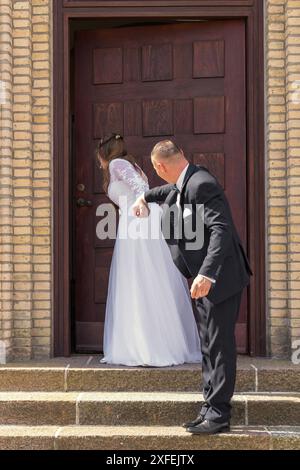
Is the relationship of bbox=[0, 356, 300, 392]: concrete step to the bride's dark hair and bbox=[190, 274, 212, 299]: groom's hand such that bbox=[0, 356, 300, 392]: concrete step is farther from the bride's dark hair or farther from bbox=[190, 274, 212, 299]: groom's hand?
the bride's dark hair

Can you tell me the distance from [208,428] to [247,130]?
2642 mm

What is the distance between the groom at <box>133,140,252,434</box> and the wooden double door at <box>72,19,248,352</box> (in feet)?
5.03

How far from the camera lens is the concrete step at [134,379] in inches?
200

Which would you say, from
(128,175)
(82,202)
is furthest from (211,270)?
(82,202)

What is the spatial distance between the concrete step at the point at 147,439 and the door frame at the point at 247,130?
1.20 meters

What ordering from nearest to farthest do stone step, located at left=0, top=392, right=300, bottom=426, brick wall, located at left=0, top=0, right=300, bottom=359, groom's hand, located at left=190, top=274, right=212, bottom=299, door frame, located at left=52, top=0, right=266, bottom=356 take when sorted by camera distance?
groom's hand, located at left=190, top=274, right=212, bottom=299
stone step, located at left=0, top=392, right=300, bottom=426
brick wall, located at left=0, top=0, right=300, bottom=359
door frame, located at left=52, top=0, right=266, bottom=356

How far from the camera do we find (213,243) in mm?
4211

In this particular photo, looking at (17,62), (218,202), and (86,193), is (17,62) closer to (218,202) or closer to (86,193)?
(86,193)

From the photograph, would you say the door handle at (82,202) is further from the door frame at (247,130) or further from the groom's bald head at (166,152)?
the groom's bald head at (166,152)

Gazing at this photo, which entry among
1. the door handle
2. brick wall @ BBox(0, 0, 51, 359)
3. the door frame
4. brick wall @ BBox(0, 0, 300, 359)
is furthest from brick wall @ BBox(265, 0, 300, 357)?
brick wall @ BBox(0, 0, 51, 359)

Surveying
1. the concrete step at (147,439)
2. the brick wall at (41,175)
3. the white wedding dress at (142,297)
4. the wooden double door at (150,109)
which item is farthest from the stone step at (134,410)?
the wooden double door at (150,109)

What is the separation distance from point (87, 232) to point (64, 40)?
5.53 feet

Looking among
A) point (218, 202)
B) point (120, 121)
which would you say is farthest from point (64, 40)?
point (218, 202)

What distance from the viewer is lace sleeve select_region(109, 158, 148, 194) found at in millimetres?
5633
